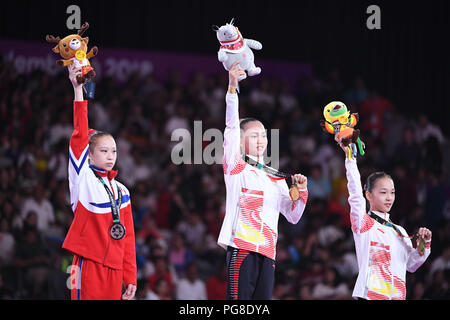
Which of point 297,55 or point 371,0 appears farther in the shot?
point 297,55

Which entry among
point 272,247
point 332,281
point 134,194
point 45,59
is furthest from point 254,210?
point 45,59

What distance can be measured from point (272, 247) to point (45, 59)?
291 inches

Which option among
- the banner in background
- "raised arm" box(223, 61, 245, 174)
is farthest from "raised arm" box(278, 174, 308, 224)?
the banner in background

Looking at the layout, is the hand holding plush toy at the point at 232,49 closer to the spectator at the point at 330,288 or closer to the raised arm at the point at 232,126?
the raised arm at the point at 232,126

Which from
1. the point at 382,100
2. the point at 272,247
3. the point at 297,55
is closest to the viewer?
the point at 272,247

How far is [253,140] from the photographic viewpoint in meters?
5.63

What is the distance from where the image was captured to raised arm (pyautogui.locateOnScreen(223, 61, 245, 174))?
5395 millimetres

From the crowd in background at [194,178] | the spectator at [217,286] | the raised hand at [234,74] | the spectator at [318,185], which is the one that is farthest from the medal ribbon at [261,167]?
the spectator at [318,185]

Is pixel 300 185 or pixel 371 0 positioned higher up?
pixel 371 0

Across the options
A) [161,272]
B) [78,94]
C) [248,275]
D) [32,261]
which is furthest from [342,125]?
[32,261]

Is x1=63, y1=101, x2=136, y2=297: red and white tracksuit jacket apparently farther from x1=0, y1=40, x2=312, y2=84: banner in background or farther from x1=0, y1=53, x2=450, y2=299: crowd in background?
x1=0, y1=40, x2=312, y2=84: banner in background

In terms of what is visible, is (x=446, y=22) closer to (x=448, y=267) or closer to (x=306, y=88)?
(x=306, y=88)

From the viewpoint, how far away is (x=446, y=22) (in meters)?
11.5

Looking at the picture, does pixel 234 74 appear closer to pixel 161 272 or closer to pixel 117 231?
pixel 117 231
